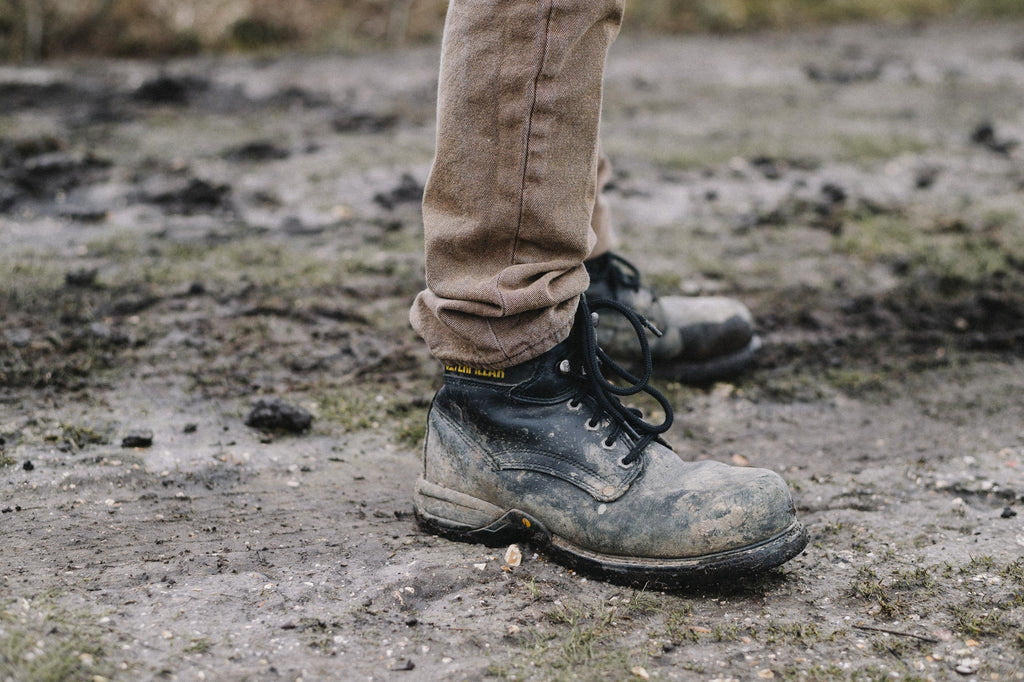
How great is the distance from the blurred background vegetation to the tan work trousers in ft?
18.4

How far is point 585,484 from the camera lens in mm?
1579

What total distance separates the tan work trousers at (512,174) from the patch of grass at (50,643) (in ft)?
2.48

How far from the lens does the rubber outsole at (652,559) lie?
1.48 m

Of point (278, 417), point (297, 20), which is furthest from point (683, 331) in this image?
point (297, 20)

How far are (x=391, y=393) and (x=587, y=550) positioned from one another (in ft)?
3.08

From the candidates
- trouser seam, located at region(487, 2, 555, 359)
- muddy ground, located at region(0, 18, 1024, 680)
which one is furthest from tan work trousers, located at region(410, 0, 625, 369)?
muddy ground, located at region(0, 18, 1024, 680)

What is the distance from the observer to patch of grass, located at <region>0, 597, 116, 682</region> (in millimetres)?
1163

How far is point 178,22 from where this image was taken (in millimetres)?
6535

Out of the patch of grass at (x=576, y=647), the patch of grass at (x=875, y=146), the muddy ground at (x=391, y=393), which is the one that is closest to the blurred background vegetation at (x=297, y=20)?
the muddy ground at (x=391, y=393)

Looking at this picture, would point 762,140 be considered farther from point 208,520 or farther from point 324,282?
point 208,520

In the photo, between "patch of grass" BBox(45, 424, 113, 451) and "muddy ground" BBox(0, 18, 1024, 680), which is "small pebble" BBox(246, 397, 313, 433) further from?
"patch of grass" BBox(45, 424, 113, 451)

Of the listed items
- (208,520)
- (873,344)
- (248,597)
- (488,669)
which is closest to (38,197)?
(208,520)

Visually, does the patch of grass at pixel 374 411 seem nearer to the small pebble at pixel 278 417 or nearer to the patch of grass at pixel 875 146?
the small pebble at pixel 278 417

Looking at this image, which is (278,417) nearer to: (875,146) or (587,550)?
(587,550)
